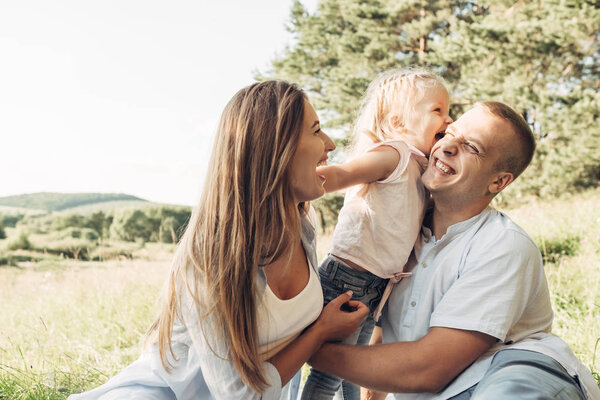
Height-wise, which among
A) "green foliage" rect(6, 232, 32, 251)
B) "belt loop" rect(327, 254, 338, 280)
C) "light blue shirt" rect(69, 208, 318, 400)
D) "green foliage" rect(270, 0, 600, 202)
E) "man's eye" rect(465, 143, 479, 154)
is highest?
"green foliage" rect(270, 0, 600, 202)

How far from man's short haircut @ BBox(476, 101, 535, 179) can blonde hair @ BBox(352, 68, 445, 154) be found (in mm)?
411

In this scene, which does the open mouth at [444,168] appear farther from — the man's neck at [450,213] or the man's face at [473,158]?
the man's neck at [450,213]

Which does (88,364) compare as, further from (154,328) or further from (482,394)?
(482,394)

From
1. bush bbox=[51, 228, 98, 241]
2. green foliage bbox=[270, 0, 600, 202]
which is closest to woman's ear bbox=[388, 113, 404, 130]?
green foliage bbox=[270, 0, 600, 202]

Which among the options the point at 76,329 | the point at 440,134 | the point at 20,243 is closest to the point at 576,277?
the point at 440,134

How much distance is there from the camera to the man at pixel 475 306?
6.20 feet

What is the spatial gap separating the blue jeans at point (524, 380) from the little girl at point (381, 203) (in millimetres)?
541

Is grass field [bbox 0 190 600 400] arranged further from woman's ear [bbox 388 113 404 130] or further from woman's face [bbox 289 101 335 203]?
woman's face [bbox 289 101 335 203]

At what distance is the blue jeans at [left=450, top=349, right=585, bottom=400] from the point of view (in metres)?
1.67

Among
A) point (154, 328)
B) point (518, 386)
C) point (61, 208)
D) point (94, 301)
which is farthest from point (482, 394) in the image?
point (61, 208)

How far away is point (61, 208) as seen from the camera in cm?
2256

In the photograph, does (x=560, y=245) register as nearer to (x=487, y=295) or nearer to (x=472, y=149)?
(x=472, y=149)

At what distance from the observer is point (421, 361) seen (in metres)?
1.92

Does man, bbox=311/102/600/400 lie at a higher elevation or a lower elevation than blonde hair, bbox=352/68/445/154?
lower
